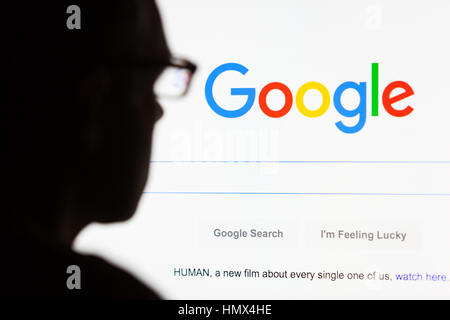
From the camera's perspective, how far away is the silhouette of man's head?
1.31 meters

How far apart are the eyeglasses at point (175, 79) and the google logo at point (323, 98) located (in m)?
0.06

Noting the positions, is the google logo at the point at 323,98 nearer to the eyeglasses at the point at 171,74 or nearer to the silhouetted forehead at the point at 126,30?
the eyeglasses at the point at 171,74

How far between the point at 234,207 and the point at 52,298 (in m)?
0.55

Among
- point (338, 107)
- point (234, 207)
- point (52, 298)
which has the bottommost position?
point (52, 298)

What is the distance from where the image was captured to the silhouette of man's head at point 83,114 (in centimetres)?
131

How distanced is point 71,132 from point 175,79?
1.02 ft

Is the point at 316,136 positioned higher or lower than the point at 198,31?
lower

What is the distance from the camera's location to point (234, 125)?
131 cm

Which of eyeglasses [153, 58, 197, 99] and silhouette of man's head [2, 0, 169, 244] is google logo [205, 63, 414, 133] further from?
silhouette of man's head [2, 0, 169, 244]

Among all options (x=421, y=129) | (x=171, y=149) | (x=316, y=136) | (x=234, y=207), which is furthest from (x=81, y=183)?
(x=421, y=129)

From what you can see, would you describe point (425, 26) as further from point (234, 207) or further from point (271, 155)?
point (234, 207)

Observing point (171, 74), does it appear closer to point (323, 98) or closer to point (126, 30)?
point (126, 30)

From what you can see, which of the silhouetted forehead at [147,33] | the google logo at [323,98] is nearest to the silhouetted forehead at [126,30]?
the silhouetted forehead at [147,33]

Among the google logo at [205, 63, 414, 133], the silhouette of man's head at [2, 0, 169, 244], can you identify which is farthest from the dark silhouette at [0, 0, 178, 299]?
the google logo at [205, 63, 414, 133]
